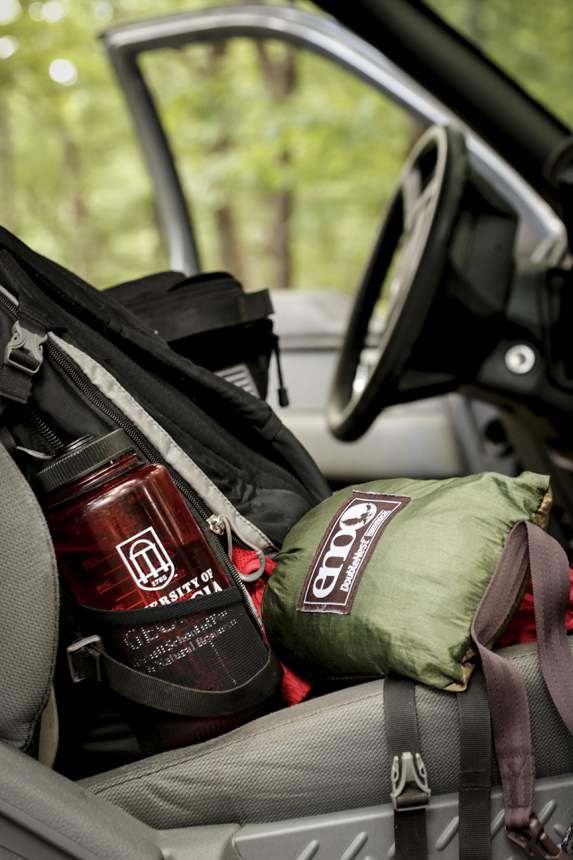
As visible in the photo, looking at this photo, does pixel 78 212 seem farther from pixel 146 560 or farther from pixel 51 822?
pixel 51 822

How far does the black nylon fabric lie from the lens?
1111 mm

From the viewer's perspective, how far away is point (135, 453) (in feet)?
3.52

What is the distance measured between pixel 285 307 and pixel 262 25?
2.64 ft

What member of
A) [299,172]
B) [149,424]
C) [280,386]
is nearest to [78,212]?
[299,172]

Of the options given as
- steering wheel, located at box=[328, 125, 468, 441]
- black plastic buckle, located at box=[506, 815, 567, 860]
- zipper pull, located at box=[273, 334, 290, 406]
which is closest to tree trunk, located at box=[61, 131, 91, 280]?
steering wheel, located at box=[328, 125, 468, 441]

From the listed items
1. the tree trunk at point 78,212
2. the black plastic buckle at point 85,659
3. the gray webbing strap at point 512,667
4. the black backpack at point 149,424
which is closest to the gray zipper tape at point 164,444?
the black backpack at point 149,424

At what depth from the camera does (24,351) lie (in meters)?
1.02

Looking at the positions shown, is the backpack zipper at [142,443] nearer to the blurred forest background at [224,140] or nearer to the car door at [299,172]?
the car door at [299,172]

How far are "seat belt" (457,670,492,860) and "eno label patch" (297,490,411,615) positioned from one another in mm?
165

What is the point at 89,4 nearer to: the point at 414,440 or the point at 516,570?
the point at 414,440

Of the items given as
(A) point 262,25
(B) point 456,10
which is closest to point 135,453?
(A) point 262,25

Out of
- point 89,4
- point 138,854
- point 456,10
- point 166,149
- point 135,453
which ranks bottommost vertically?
point 138,854

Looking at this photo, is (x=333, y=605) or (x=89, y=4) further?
(x=89, y=4)

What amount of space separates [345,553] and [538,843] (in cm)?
35
